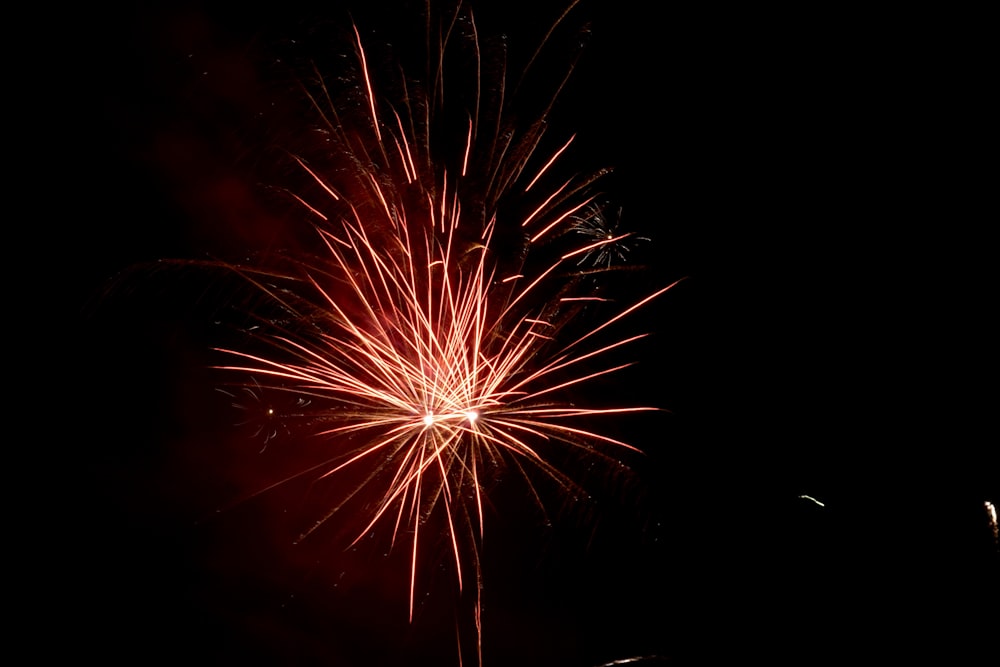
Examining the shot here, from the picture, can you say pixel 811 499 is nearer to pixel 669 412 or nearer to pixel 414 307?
pixel 669 412

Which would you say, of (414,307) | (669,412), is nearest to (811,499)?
(669,412)

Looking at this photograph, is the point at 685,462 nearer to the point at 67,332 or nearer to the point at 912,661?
the point at 912,661

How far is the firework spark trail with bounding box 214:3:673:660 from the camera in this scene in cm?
430

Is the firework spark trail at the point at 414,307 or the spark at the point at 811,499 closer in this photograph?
the firework spark trail at the point at 414,307

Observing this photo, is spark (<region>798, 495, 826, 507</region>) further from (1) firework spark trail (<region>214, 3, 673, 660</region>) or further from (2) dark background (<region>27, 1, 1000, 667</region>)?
(1) firework spark trail (<region>214, 3, 673, 660</region>)

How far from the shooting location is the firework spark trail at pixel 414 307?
4.30 m

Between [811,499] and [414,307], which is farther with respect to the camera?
[811,499]

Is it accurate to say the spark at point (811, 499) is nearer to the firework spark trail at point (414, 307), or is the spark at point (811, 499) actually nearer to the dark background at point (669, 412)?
the dark background at point (669, 412)

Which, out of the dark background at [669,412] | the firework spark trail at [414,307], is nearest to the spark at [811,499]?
the dark background at [669,412]

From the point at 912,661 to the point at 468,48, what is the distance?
458cm

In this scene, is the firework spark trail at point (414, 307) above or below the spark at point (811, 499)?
above

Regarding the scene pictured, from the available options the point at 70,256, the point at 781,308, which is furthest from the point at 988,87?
the point at 70,256

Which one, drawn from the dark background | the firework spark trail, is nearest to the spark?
the dark background

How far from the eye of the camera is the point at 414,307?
14.1ft
